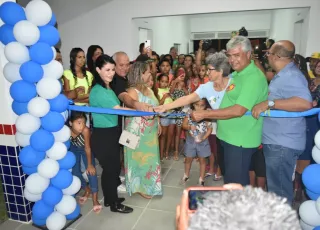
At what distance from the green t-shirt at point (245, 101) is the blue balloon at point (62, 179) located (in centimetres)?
144

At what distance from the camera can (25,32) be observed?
203 cm

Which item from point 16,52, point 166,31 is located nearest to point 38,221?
point 16,52

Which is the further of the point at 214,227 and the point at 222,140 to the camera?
the point at 222,140

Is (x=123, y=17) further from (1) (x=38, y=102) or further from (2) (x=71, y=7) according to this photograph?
(1) (x=38, y=102)

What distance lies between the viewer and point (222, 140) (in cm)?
229

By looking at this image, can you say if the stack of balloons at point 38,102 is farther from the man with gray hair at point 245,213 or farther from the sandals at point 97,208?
the man with gray hair at point 245,213

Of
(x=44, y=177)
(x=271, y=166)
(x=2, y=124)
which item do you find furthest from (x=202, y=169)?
(x=2, y=124)

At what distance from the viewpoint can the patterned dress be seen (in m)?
2.98

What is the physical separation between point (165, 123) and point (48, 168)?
2.32 metres

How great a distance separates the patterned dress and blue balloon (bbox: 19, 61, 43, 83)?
112cm

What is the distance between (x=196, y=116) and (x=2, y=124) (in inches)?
70.0

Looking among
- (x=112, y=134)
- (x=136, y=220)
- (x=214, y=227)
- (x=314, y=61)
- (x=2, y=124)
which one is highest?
(x=314, y=61)

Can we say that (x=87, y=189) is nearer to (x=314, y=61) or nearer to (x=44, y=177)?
(x=44, y=177)

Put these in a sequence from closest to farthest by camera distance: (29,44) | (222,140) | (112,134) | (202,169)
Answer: (29,44) → (222,140) → (112,134) → (202,169)
